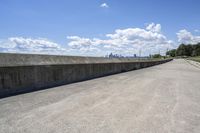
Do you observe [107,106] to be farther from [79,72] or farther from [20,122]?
[79,72]

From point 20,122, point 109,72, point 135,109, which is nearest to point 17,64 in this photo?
point 20,122

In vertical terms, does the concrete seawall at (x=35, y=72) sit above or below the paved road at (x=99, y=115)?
above

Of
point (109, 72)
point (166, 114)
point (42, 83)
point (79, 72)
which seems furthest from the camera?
point (109, 72)

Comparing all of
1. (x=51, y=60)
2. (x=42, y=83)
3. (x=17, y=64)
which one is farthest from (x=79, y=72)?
(x=17, y=64)

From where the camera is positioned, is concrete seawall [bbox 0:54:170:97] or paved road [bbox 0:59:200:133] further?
concrete seawall [bbox 0:54:170:97]

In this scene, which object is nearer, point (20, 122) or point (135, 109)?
point (20, 122)

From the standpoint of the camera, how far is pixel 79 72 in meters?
10.9

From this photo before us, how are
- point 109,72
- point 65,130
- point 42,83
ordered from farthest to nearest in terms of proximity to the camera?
point 109,72 < point 42,83 < point 65,130

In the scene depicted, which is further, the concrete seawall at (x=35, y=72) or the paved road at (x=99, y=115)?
the concrete seawall at (x=35, y=72)

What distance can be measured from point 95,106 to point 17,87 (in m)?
3.93

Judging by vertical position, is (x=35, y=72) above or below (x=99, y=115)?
above

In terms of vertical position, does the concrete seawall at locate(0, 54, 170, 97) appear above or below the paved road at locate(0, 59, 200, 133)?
above

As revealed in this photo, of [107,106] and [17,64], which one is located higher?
[17,64]

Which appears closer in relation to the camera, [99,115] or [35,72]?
[99,115]
